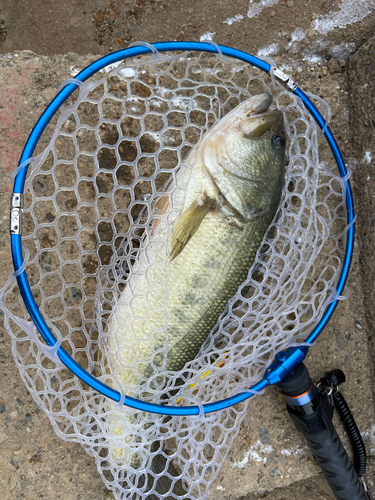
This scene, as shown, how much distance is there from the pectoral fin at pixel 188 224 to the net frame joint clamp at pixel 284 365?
0.80 meters

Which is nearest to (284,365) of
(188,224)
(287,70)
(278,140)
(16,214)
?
(188,224)

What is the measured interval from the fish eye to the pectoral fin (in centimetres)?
49

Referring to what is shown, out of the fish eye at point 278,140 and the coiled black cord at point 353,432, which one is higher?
the fish eye at point 278,140

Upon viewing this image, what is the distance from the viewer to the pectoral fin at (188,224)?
6.31ft

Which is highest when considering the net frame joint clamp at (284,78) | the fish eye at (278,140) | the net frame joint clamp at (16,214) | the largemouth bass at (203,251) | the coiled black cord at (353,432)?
the net frame joint clamp at (284,78)

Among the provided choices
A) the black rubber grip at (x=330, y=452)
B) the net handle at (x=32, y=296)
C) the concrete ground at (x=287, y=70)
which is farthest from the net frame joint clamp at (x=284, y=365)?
the concrete ground at (x=287, y=70)

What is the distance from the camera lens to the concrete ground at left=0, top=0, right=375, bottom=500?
2408mm

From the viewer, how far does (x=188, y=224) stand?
1.92 metres

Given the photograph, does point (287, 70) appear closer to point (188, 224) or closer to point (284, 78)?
point (284, 78)

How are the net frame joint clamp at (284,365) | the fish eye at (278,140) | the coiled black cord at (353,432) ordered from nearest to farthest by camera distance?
the net frame joint clamp at (284,365) → the fish eye at (278,140) → the coiled black cord at (353,432)

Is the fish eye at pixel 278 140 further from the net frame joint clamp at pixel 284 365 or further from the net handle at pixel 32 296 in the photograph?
the net frame joint clamp at pixel 284 365

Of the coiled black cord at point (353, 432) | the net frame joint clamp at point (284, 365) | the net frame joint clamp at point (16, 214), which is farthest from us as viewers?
the coiled black cord at point (353, 432)

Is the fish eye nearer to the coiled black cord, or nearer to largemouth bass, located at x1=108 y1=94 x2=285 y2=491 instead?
largemouth bass, located at x1=108 y1=94 x2=285 y2=491

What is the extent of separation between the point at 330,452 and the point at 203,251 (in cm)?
143
